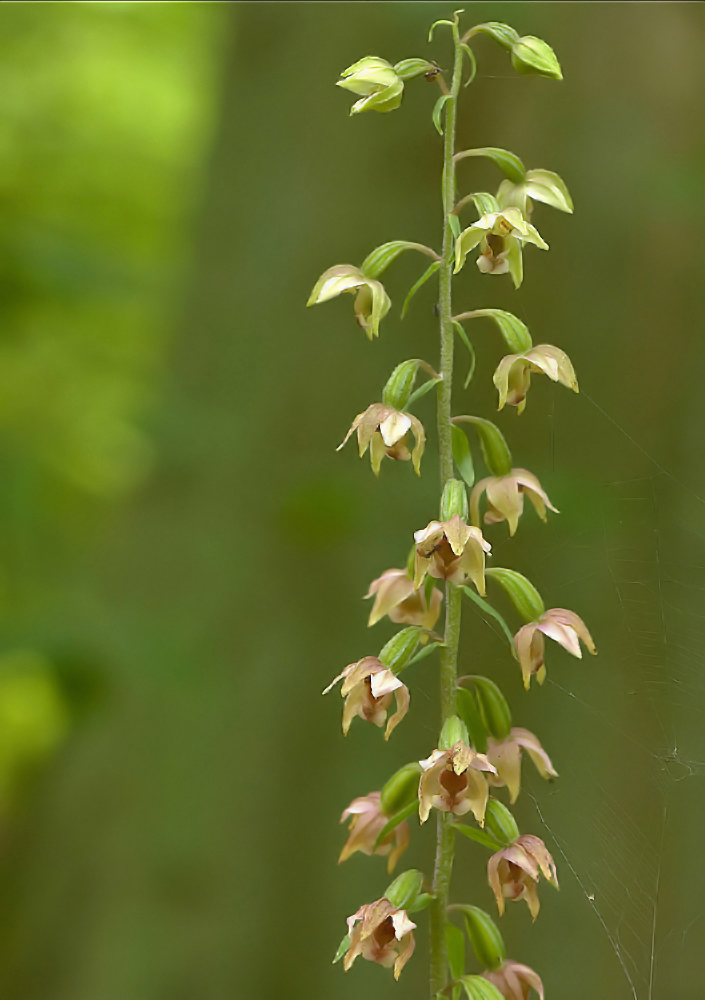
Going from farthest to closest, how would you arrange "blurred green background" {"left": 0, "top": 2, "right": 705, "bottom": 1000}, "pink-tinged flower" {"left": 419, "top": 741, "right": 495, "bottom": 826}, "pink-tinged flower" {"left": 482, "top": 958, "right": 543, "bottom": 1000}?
"blurred green background" {"left": 0, "top": 2, "right": 705, "bottom": 1000} → "pink-tinged flower" {"left": 482, "top": 958, "right": 543, "bottom": 1000} → "pink-tinged flower" {"left": 419, "top": 741, "right": 495, "bottom": 826}

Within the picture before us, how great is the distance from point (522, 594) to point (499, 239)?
32 cm

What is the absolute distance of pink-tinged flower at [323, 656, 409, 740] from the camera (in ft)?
2.24

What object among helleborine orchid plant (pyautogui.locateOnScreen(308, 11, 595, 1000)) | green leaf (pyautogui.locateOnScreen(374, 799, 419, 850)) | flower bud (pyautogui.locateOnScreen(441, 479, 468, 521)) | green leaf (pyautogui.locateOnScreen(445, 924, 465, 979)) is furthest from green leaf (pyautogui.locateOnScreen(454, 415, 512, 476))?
green leaf (pyautogui.locateOnScreen(445, 924, 465, 979))

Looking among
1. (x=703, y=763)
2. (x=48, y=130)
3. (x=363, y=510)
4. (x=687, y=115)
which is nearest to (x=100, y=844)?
(x=363, y=510)

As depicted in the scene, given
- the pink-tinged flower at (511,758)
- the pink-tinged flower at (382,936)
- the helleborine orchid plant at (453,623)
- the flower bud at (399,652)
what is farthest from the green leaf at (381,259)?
the pink-tinged flower at (382,936)

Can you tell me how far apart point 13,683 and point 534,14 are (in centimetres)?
192

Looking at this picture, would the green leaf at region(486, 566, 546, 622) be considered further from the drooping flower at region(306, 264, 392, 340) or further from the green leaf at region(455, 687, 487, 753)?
the drooping flower at region(306, 264, 392, 340)

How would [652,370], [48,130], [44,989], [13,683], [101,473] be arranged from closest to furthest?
1. [652,370]
2. [44,989]
3. [13,683]
4. [48,130]
5. [101,473]

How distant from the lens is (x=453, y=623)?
717 millimetres

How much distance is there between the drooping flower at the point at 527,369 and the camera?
2.37 feet

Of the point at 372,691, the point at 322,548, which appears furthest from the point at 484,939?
the point at 322,548

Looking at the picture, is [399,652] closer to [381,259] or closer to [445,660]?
[445,660]

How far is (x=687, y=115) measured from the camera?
5.04 ft

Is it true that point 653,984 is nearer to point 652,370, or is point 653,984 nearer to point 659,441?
point 659,441
